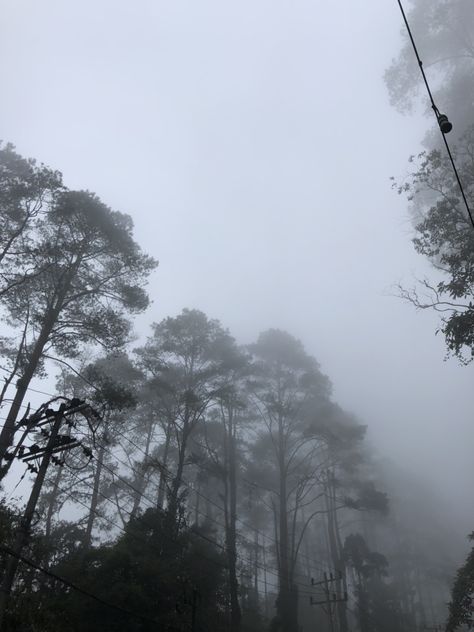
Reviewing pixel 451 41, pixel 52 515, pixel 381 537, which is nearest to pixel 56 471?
pixel 52 515

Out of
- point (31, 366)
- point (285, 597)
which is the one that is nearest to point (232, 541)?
point (285, 597)

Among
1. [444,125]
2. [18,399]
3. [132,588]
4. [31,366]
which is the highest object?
[31,366]

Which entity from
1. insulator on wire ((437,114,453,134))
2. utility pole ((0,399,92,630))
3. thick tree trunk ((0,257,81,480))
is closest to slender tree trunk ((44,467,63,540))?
thick tree trunk ((0,257,81,480))

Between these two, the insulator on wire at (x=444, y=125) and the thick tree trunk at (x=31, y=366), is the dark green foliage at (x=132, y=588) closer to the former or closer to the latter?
the thick tree trunk at (x=31, y=366)

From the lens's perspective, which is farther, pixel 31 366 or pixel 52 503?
pixel 52 503

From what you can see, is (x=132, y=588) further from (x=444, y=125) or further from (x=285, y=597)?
(x=444, y=125)

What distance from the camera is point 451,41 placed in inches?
1062

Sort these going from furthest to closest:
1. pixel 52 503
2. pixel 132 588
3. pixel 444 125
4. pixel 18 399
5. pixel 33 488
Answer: pixel 52 503
pixel 132 588
pixel 18 399
pixel 33 488
pixel 444 125

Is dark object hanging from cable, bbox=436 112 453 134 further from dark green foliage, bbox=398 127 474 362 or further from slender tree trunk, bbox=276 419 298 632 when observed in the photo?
slender tree trunk, bbox=276 419 298 632

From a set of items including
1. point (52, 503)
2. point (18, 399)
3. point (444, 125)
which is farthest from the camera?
point (52, 503)

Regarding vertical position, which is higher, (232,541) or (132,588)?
(232,541)

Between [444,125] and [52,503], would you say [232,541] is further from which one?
[444,125]

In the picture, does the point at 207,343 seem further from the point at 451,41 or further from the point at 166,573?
the point at 451,41

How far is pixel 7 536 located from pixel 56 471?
47.4ft
